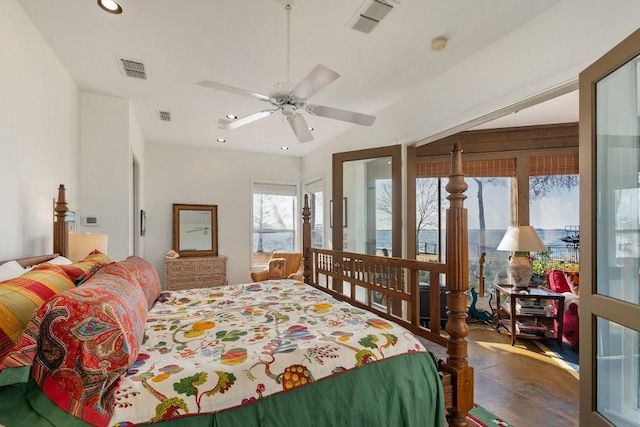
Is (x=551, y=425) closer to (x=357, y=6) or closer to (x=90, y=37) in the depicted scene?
(x=357, y=6)

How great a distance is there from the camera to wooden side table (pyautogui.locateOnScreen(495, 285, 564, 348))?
3270 mm

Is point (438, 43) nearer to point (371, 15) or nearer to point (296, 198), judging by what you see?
point (371, 15)

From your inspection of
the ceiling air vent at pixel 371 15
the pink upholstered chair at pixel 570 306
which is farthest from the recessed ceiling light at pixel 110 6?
the pink upholstered chair at pixel 570 306

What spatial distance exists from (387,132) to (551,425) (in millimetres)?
3056

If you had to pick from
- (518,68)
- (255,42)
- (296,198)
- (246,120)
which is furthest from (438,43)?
(296,198)

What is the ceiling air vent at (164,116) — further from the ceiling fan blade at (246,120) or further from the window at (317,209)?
the window at (317,209)

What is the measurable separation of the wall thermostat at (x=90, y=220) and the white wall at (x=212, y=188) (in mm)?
1963

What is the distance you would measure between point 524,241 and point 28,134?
4638 millimetres

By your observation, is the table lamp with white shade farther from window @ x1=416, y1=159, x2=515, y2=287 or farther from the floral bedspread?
the floral bedspread

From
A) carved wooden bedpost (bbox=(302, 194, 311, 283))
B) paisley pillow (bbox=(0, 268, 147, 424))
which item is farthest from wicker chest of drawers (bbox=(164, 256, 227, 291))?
paisley pillow (bbox=(0, 268, 147, 424))

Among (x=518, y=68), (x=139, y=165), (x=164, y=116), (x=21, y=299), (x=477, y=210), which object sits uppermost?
(x=164, y=116)

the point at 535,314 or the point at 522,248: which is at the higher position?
the point at 522,248

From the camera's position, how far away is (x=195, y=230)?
559 cm

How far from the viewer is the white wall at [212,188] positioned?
211 inches
